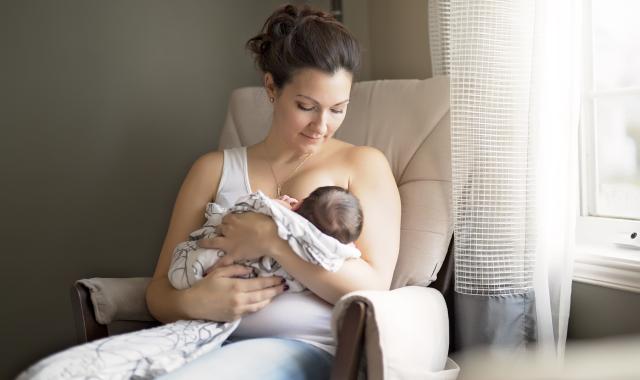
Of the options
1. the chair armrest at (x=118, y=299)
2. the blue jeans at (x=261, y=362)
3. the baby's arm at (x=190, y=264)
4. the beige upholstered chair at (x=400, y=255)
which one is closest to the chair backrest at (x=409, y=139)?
the beige upholstered chair at (x=400, y=255)

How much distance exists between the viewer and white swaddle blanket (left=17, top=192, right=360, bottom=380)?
1354 mm

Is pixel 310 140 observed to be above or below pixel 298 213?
above

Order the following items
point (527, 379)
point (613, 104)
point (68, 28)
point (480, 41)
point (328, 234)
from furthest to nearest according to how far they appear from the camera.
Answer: point (68, 28) < point (613, 104) < point (480, 41) < point (328, 234) < point (527, 379)

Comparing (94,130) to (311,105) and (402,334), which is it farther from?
(402,334)

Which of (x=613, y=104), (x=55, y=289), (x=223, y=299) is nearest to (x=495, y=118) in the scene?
(x=613, y=104)

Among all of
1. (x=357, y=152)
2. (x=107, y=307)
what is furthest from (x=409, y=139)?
(x=107, y=307)

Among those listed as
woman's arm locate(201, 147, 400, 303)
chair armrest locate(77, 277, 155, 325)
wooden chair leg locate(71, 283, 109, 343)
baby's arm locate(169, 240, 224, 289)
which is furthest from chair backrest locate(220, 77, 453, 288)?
wooden chair leg locate(71, 283, 109, 343)

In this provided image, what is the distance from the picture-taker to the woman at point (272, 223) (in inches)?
61.4

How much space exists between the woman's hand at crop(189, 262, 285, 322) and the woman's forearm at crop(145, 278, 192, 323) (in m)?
0.03

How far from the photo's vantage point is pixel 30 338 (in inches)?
97.3

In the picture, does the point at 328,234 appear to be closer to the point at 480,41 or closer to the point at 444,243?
the point at 444,243

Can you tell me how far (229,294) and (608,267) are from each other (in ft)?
3.14

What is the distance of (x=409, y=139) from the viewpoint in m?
2.00

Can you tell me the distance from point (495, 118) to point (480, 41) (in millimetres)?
191
